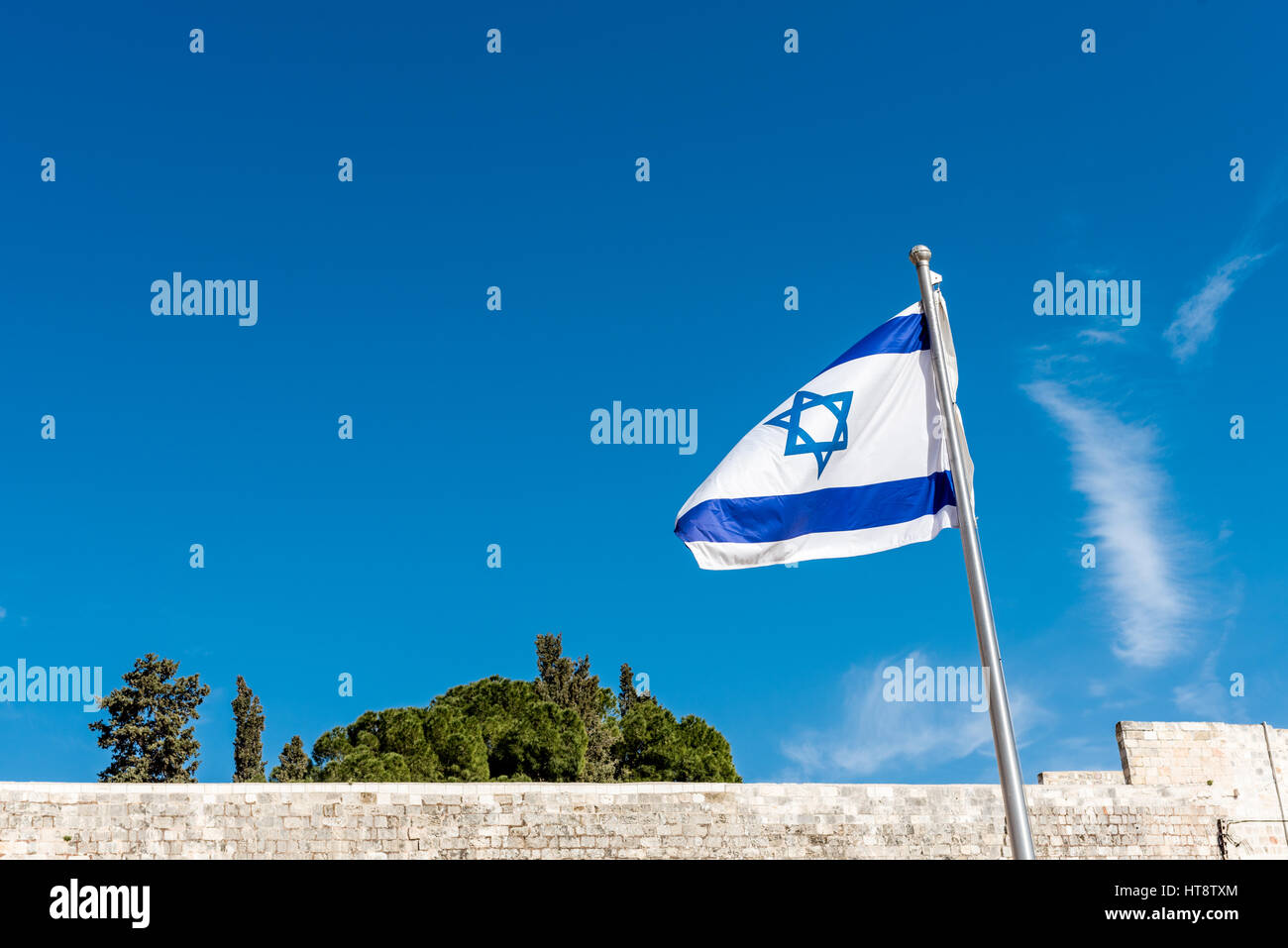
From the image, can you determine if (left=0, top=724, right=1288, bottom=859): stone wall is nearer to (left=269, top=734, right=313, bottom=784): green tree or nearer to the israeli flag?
the israeli flag

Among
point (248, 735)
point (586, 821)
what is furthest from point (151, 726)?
point (586, 821)

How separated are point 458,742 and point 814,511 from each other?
31283 millimetres

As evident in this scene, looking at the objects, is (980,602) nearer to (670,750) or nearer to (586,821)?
(586,821)

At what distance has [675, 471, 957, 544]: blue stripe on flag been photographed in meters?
6.66

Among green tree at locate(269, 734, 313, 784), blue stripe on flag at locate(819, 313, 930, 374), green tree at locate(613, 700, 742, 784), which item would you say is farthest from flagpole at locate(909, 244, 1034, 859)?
green tree at locate(269, 734, 313, 784)

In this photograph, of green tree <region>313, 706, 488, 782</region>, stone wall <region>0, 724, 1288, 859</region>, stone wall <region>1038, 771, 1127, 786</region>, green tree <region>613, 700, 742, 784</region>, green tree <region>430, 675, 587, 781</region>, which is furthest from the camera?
green tree <region>613, 700, 742, 784</region>

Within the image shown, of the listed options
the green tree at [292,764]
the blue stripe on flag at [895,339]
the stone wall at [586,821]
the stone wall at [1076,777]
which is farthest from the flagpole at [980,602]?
the green tree at [292,764]

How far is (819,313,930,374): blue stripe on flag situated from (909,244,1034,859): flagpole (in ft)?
0.47

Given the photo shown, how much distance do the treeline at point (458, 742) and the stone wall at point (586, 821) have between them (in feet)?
65.4
